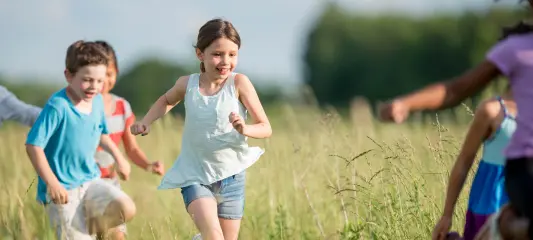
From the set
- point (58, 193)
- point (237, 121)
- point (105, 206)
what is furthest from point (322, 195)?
point (237, 121)

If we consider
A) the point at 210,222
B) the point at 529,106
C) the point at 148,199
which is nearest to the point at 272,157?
the point at 148,199

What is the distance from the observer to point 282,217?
6.01 metres

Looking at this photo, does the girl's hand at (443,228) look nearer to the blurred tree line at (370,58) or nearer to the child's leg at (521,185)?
the child's leg at (521,185)

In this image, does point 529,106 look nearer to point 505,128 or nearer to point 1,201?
point 505,128

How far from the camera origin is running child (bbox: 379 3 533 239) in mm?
3033

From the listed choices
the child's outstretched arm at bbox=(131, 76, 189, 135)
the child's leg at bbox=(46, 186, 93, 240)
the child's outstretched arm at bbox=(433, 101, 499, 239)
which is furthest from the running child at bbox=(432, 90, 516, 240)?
the child's leg at bbox=(46, 186, 93, 240)

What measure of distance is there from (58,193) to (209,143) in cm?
102

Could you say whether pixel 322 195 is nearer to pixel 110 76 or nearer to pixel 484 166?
pixel 110 76

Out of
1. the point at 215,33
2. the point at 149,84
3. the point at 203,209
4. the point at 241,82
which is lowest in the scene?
the point at 203,209

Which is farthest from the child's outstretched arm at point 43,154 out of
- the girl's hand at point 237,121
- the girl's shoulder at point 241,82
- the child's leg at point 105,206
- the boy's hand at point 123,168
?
the girl's hand at point 237,121

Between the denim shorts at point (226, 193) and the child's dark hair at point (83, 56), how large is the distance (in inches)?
44.1

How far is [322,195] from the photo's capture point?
6.87 m

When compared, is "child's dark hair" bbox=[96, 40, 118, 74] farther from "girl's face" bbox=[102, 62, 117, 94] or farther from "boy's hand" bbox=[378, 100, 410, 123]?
"boy's hand" bbox=[378, 100, 410, 123]

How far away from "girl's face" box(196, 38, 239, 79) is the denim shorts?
56 centimetres
